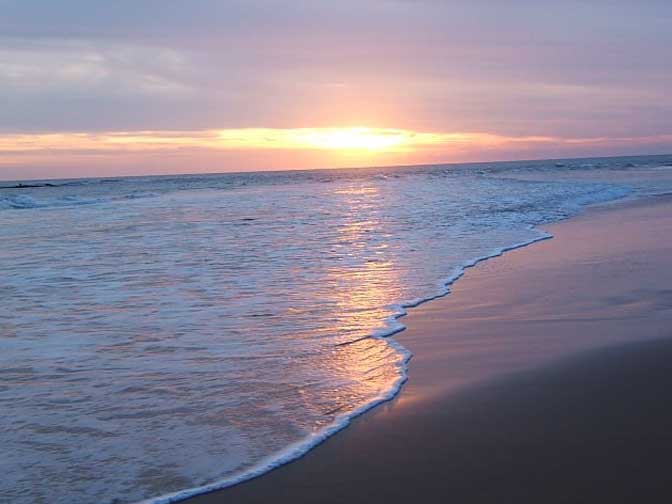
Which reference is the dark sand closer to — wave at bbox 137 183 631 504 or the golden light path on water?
wave at bbox 137 183 631 504

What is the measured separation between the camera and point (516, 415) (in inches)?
169

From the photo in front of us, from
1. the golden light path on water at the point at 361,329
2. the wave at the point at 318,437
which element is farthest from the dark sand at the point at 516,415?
the golden light path on water at the point at 361,329

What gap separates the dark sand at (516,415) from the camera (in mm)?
3430

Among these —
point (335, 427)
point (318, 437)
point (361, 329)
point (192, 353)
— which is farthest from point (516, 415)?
point (192, 353)

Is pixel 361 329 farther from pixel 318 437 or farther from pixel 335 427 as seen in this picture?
pixel 318 437

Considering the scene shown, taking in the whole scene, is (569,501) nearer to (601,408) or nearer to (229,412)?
(601,408)

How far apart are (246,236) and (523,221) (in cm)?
663

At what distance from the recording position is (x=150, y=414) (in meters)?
4.59

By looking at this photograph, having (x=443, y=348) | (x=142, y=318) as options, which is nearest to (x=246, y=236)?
(x=142, y=318)

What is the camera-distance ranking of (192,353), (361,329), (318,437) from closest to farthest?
(318,437) < (192,353) < (361,329)

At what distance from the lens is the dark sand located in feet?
11.3

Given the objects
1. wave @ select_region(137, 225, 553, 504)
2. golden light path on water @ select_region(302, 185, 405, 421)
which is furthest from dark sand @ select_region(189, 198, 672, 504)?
golden light path on water @ select_region(302, 185, 405, 421)

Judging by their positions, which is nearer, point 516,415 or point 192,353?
point 516,415

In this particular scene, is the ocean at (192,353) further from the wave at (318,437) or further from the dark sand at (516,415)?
the dark sand at (516,415)
